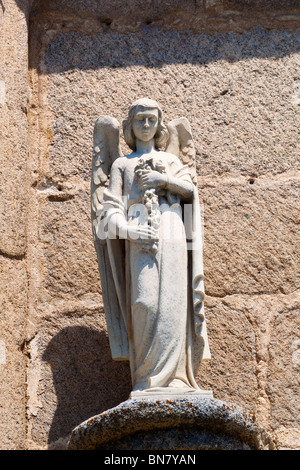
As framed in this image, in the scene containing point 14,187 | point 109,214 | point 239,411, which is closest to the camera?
point 239,411

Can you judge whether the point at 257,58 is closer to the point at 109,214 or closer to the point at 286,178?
the point at 286,178

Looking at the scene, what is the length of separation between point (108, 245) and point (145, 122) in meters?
0.53

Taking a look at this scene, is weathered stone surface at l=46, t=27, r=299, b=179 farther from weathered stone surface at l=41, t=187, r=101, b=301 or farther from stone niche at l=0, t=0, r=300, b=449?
weathered stone surface at l=41, t=187, r=101, b=301

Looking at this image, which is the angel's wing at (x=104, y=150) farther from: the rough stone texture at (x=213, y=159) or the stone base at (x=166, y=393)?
the stone base at (x=166, y=393)

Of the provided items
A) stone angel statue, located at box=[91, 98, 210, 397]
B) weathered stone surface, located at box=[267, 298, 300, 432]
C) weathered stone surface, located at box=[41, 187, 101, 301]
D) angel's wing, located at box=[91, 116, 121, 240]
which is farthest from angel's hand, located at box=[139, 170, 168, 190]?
weathered stone surface, located at box=[267, 298, 300, 432]

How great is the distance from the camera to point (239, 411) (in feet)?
12.4

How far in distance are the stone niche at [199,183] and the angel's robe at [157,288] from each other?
445 mm

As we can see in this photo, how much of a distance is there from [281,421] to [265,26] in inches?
77.9

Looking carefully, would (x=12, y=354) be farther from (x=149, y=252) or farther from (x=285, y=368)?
(x=285, y=368)

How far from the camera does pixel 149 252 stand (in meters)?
4.02

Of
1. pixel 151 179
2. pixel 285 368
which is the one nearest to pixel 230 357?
pixel 285 368

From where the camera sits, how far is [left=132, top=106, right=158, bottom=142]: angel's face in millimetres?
4266

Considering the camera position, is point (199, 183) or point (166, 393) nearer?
point (166, 393)

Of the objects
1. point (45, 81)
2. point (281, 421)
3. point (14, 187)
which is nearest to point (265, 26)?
point (45, 81)
